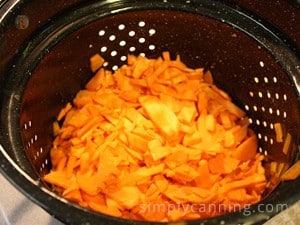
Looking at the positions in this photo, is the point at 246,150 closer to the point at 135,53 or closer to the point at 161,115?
the point at 161,115

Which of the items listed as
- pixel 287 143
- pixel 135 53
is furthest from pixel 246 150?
pixel 135 53

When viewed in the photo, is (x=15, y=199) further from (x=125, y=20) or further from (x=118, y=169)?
(x=125, y=20)

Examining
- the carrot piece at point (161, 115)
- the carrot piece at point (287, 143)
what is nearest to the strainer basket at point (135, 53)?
the carrot piece at point (287, 143)

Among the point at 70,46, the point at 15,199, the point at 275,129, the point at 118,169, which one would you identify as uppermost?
the point at 70,46

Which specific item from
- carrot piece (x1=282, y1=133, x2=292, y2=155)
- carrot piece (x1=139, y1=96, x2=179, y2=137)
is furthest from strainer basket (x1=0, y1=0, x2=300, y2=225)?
carrot piece (x1=139, y1=96, x2=179, y2=137)

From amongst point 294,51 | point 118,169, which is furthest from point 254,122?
point 118,169

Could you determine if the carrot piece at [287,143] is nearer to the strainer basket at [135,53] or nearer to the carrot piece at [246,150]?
the strainer basket at [135,53]
